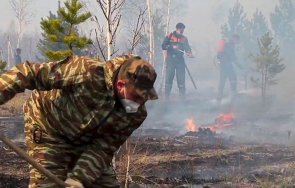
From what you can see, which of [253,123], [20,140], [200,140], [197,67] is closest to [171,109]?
[253,123]

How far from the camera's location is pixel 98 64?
2949 millimetres

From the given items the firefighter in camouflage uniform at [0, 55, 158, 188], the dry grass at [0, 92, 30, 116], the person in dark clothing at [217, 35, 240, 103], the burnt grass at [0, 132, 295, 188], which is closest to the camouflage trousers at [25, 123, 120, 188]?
the firefighter in camouflage uniform at [0, 55, 158, 188]

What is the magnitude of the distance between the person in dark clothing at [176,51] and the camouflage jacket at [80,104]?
15.0m

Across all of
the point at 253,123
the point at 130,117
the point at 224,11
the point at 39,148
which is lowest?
the point at 253,123

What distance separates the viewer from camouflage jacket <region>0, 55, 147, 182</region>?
2910 mm

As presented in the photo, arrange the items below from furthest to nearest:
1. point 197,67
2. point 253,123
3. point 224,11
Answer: point 224,11 → point 197,67 → point 253,123

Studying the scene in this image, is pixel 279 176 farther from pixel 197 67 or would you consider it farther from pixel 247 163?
pixel 197 67

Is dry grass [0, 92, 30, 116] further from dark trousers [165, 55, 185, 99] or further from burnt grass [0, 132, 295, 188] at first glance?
dark trousers [165, 55, 185, 99]

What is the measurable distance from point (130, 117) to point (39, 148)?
73 cm

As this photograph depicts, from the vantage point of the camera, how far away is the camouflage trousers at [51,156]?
3.16 metres

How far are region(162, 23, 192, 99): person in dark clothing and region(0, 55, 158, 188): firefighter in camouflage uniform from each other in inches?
588

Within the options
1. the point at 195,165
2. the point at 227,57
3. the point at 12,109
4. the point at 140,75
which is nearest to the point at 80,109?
the point at 140,75

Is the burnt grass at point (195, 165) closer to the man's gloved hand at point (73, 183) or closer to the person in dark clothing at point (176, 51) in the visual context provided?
the man's gloved hand at point (73, 183)

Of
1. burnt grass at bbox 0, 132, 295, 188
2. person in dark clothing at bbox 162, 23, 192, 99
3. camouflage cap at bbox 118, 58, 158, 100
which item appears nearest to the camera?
camouflage cap at bbox 118, 58, 158, 100
